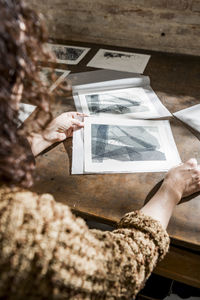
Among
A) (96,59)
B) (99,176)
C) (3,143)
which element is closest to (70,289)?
(3,143)

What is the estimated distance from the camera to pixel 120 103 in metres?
1.18

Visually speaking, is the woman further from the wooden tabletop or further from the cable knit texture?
the wooden tabletop

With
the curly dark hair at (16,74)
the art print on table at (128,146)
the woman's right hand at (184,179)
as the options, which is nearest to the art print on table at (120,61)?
the art print on table at (128,146)

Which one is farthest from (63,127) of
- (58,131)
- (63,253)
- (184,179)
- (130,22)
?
(130,22)

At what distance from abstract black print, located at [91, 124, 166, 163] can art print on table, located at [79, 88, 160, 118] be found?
0.33ft

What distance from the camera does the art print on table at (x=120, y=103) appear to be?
1119mm

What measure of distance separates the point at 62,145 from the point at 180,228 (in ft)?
1.68

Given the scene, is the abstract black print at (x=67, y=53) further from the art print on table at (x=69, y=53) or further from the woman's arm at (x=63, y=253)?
the woman's arm at (x=63, y=253)

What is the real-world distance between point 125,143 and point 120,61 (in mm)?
758

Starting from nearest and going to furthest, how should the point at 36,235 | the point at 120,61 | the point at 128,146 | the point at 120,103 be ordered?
the point at 36,235 < the point at 128,146 < the point at 120,103 < the point at 120,61

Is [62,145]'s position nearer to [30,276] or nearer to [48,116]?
[48,116]

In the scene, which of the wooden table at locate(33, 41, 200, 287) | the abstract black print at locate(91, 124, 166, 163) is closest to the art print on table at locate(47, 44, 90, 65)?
the wooden table at locate(33, 41, 200, 287)

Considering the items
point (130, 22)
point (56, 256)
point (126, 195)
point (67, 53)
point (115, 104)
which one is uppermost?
point (130, 22)

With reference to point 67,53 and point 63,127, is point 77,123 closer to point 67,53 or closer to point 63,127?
point 63,127
